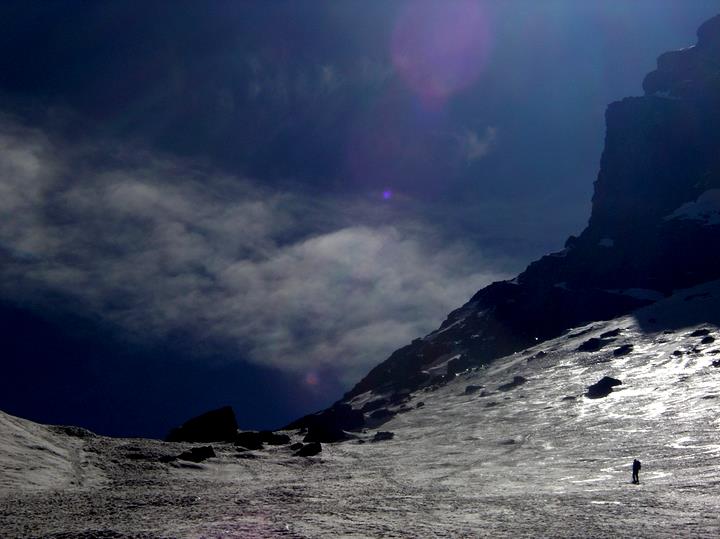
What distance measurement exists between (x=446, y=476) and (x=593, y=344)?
80010 mm

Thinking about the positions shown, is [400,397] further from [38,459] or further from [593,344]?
[38,459]

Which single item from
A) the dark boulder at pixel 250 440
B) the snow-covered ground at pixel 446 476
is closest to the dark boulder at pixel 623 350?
the snow-covered ground at pixel 446 476

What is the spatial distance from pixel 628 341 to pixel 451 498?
95892 millimetres

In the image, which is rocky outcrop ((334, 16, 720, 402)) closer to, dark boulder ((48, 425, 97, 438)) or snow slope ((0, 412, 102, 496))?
dark boulder ((48, 425, 97, 438))

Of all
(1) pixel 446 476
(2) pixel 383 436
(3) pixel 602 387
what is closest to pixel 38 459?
(1) pixel 446 476

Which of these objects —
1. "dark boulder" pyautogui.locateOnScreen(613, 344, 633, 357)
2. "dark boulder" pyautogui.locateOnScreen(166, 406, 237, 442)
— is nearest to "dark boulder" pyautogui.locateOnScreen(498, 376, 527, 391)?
"dark boulder" pyautogui.locateOnScreen(613, 344, 633, 357)

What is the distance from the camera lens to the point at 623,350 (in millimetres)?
110875

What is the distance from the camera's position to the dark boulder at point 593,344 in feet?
385

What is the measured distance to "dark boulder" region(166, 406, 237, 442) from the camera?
70.2 meters

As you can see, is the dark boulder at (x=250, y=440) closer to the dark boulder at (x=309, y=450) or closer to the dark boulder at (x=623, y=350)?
the dark boulder at (x=309, y=450)

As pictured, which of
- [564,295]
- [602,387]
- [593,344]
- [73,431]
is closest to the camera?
[73,431]

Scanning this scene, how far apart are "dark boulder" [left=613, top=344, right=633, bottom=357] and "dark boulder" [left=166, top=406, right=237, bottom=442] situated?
66221 millimetres

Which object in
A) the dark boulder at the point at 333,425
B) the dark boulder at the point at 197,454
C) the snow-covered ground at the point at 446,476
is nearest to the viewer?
the snow-covered ground at the point at 446,476

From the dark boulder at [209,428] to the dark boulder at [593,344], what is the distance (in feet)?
228
